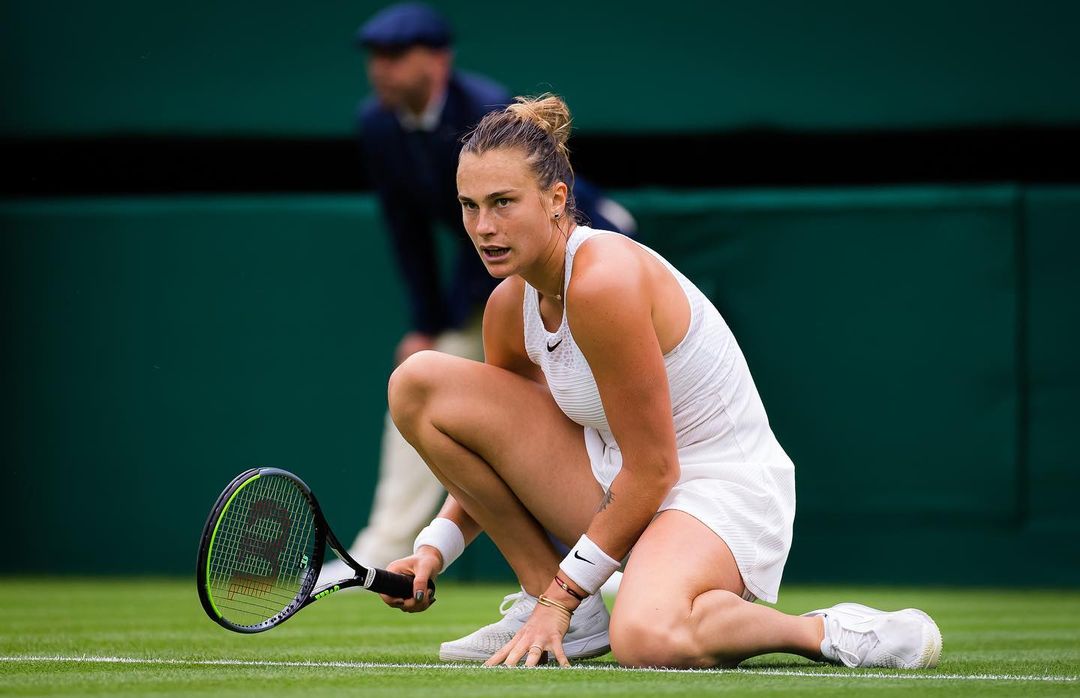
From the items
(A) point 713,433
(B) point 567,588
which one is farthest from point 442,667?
(A) point 713,433

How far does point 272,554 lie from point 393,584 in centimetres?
26

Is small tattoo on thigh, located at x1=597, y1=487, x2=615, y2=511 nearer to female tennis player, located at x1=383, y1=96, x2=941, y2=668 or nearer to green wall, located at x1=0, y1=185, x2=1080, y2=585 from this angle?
female tennis player, located at x1=383, y1=96, x2=941, y2=668

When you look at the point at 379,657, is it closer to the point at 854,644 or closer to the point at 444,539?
the point at 444,539

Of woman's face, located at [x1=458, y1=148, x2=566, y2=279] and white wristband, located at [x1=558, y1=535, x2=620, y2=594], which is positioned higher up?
woman's face, located at [x1=458, y1=148, x2=566, y2=279]

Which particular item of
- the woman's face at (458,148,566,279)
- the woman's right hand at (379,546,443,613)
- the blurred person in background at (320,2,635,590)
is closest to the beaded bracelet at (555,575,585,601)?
the woman's right hand at (379,546,443,613)

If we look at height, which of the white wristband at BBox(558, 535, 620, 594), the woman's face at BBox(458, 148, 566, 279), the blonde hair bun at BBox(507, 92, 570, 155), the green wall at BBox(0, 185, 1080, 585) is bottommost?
the green wall at BBox(0, 185, 1080, 585)

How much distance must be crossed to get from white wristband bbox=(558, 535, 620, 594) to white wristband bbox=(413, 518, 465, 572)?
1.36ft

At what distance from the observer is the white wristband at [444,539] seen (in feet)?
12.3

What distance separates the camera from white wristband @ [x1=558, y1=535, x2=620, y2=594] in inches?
134

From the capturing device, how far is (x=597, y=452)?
3.77m

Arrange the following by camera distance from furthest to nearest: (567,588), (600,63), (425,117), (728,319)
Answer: (600,63) < (728,319) < (425,117) < (567,588)

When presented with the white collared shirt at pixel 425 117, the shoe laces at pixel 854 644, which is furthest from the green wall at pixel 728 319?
the shoe laces at pixel 854 644

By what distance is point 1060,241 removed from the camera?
667 centimetres

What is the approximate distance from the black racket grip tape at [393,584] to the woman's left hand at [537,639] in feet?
0.82
